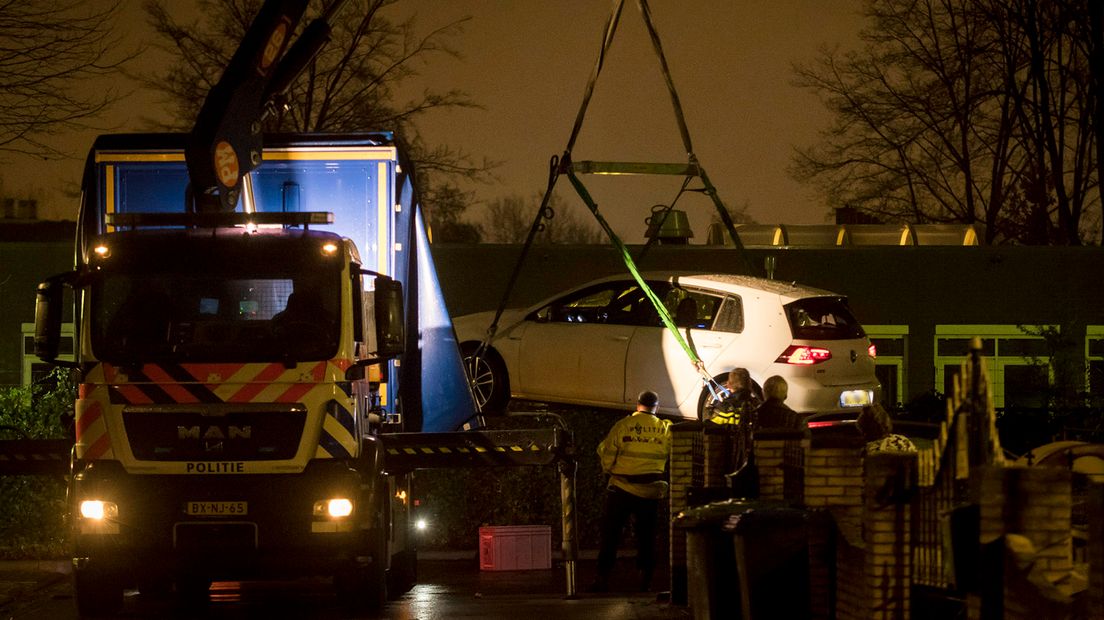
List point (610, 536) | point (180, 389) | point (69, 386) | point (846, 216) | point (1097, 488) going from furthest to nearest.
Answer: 1. point (846, 216)
2. point (69, 386)
3. point (610, 536)
4. point (180, 389)
5. point (1097, 488)

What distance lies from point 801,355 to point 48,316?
7.41m

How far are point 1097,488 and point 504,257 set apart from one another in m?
20.6

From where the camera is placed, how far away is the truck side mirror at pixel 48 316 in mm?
10453

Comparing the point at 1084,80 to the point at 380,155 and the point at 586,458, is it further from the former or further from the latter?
the point at 380,155

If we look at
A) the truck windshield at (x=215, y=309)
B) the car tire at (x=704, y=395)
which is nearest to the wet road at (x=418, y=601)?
the car tire at (x=704, y=395)

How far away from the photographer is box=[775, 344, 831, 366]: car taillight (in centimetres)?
1509

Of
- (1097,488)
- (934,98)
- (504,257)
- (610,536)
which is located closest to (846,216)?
(934,98)

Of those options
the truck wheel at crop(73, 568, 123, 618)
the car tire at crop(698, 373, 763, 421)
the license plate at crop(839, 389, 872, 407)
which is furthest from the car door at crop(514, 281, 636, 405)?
the truck wheel at crop(73, 568, 123, 618)

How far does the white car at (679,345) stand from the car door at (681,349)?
1 cm

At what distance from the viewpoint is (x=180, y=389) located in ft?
34.8

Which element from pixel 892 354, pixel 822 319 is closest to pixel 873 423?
pixel 822 319

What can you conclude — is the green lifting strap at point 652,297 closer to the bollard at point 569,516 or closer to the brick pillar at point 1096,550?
the bollard at point 569,516

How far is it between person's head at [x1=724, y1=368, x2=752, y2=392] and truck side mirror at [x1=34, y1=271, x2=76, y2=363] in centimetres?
622

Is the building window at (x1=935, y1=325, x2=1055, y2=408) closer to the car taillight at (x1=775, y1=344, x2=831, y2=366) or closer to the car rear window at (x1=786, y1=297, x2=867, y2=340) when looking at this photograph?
the car rear window at (x1=786, y1=297, x2=867, y2=340)
